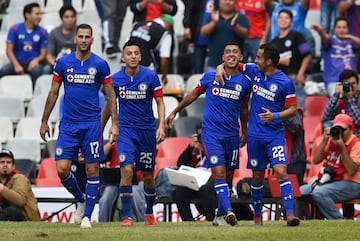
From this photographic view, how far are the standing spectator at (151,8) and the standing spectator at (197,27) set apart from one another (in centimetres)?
53

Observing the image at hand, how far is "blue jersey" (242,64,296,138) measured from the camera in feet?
56.9

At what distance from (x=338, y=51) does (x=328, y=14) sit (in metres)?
1.29

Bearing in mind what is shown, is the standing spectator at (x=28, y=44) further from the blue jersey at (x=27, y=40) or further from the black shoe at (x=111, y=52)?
the black shoe at (x=111, y=52)

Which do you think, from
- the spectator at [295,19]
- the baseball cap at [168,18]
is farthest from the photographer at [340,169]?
the baseball cap at [168,18]

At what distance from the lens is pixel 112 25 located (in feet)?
82.1

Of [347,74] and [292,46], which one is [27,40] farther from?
[347,74]

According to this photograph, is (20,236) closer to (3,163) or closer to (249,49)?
(3,163)

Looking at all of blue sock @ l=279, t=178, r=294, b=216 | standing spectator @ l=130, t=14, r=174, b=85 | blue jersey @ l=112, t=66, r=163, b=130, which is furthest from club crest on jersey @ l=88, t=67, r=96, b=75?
standing spectator @ l=130, t=14, r=174, b=85

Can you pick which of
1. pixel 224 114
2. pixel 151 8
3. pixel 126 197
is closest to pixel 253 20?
pixel 151 8

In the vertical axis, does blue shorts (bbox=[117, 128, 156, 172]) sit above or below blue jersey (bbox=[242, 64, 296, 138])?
below

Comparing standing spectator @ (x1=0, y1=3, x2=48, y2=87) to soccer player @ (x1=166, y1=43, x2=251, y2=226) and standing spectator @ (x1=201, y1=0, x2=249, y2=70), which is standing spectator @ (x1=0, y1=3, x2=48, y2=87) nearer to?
standing spectator @ (x1=201, y1=0, x2=249, y2=70)

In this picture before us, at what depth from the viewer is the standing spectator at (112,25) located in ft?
82.0

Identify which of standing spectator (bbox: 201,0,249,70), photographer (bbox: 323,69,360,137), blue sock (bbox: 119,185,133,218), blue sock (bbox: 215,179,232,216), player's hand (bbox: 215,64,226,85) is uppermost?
standing spectator (bbox: 201,0,249,70)

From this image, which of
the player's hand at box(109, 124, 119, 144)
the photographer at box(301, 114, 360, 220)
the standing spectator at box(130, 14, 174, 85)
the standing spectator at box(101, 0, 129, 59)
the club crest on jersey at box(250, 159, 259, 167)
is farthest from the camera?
the standing spectator at box(101, 0, 129, 59)
